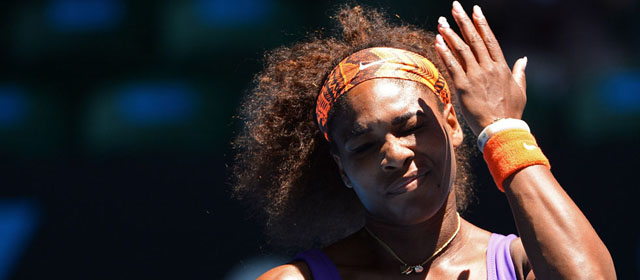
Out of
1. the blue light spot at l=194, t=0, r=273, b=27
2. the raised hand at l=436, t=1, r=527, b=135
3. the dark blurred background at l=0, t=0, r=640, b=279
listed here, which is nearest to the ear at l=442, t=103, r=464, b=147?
the raised hand at l=436, t=1, r=527, b=135

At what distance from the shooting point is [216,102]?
3.89 m

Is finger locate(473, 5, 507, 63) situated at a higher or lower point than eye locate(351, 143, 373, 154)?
higher

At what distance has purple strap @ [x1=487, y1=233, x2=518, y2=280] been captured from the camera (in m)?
2.49

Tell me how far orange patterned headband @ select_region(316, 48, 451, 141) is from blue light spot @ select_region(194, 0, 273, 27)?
1.22 metres

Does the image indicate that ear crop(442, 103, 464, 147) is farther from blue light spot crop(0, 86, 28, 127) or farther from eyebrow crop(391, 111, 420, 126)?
blue light spot crop(0, 86, 28, 127)

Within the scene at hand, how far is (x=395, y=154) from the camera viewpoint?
243cm

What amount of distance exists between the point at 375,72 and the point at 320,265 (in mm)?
718

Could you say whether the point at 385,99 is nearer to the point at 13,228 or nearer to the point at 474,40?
the point at 474,40

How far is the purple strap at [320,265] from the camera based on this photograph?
2.53 meters

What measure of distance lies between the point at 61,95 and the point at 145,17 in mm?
605

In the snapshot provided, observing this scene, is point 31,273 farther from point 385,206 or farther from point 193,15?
point 385,206

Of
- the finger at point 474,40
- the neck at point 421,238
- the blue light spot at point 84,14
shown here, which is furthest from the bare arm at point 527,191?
the blue light spot at point 84,14

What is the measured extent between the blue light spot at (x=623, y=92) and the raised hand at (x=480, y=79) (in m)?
1.87

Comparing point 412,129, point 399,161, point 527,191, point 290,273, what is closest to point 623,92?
point 412,129
